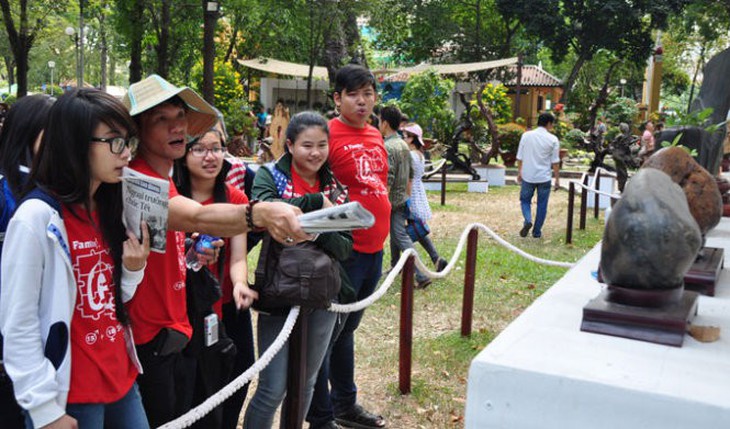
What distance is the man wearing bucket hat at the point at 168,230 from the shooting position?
2.32 meters

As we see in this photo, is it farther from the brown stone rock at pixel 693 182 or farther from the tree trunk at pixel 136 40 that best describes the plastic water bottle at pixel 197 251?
the tree trunk at pixel 136 40

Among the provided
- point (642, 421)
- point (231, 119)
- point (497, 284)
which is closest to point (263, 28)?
point (231, 119)

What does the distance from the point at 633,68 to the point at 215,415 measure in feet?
159

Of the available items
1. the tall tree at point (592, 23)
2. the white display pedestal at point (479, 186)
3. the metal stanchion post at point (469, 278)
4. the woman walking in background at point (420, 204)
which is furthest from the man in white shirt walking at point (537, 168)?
the tall tree at point (592, 23)

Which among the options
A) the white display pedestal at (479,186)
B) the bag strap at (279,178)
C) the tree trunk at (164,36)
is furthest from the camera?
the tree trunk at (164,36)

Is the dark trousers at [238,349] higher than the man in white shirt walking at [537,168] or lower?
lower

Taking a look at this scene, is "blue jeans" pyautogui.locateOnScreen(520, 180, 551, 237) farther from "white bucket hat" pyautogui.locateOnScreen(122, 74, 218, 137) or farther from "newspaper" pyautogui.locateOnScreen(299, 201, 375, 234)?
"newspaper" pyautogui.locateOnScreen(299, 201, 375, 234)

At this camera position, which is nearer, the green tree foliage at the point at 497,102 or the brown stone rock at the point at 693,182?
the brown stone rock at the point at 693,182

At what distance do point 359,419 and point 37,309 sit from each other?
2432mm

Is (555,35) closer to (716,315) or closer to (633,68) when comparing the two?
(633,68)

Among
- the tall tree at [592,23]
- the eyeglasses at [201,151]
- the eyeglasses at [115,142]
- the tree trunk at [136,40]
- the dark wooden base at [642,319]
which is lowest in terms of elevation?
the dark wooden base at [642,319]

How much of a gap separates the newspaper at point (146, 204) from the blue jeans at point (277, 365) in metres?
0.98

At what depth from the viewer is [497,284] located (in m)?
7.07

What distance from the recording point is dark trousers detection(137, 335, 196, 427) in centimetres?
240
